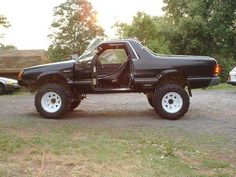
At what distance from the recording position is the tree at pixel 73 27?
46531 mm

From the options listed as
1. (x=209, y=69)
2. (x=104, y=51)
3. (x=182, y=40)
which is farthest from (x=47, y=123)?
(x=182, y=40)

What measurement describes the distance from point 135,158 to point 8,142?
2.38 m

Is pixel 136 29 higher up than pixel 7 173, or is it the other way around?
pixel 136 29

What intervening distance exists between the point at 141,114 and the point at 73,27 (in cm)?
3563

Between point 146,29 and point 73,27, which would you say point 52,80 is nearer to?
point 146,29

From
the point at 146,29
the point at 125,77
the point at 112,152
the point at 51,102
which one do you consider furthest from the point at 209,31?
the point at 112,152

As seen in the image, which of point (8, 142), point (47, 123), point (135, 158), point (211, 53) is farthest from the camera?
point (211, 53)

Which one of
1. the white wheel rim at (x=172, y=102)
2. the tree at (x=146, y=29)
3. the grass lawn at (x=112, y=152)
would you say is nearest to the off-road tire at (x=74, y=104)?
the white wheel rim at (x=172, y=102)

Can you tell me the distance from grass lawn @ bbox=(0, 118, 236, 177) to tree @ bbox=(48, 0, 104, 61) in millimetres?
37002

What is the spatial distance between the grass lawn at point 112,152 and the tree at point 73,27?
37.0m

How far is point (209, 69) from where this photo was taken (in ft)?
37.9

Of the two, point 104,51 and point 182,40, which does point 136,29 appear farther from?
point 104,51

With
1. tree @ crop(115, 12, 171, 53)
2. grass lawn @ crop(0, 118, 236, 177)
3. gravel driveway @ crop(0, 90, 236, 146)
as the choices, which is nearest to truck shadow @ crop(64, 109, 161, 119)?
gravel driveway @ crop(0, 90, 236, 146)

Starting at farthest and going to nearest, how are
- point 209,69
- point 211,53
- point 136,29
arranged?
1. point 136,29
2. point 211,53
3. point 209,69
